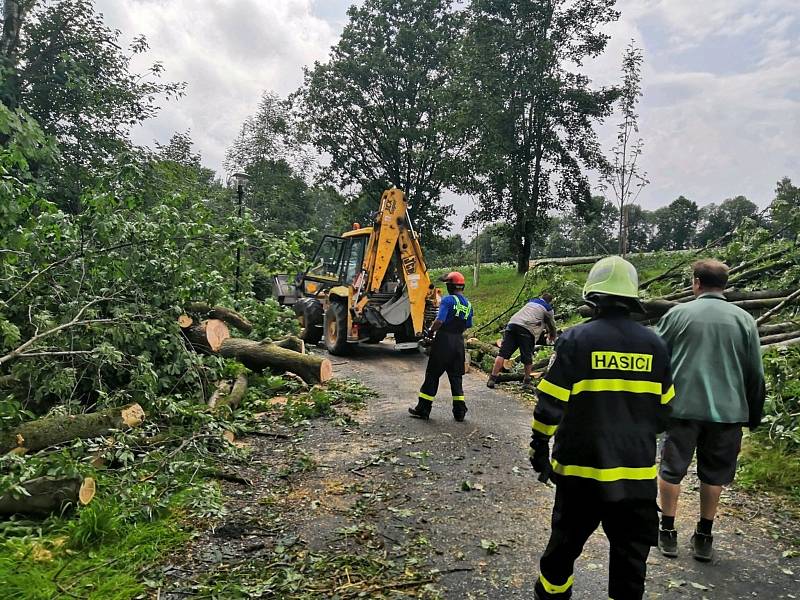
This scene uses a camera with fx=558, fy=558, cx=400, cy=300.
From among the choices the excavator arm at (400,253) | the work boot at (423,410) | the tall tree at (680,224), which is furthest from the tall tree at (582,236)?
→ the work boot at (423,410)

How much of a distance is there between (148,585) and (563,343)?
253 cm

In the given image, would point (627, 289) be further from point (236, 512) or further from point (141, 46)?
point (141, 46)

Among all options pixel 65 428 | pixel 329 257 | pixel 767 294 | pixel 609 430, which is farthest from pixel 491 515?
pixel 329 257

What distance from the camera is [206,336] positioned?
23.8ft

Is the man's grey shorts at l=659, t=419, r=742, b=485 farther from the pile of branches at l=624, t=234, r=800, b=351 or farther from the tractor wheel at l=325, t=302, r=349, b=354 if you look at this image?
the tractor wheel at l=325, t=302, r=349, b=354

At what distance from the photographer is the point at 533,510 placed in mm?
4121

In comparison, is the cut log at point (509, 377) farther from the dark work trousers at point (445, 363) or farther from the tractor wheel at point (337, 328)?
the tractor wheel at point (337, 328)

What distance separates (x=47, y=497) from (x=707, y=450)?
4.22 metres

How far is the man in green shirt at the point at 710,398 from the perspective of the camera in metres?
3.34

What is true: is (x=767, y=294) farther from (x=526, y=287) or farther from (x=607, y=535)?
(x=607, y=535)

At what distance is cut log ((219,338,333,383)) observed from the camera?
24.6ft

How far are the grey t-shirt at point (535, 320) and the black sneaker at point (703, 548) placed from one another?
4.93 m

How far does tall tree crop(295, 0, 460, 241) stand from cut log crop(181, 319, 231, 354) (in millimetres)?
18842

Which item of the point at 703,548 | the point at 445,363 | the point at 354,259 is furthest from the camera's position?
the point at 354,259
